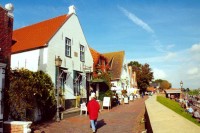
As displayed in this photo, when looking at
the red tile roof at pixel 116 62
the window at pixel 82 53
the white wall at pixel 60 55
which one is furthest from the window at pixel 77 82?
the red tile roof at pixel 116 62

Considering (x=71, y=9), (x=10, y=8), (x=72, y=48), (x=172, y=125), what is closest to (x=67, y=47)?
(x=72, y=48)

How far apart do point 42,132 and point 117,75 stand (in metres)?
30.1

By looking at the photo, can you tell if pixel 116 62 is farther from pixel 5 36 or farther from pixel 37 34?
pixel 5 36

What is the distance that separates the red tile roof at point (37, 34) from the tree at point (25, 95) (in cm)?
371

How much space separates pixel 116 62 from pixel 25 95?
106 ft

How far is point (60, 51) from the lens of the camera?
→ 19.1m

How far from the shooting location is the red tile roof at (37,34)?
60.7ft

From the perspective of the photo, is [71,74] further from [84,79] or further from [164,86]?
[164,86]

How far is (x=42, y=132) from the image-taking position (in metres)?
11.2

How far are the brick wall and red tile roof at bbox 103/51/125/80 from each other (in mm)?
28975

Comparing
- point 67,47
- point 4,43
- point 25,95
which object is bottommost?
point 25,95

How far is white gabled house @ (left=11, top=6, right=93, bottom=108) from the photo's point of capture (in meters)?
17.9

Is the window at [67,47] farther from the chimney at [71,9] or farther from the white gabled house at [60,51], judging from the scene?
the chimney at [71,9]

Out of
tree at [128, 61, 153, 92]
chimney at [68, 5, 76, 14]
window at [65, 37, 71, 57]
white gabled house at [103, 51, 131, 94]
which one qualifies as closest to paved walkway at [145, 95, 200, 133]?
window at [65, 37, 71, 57]
